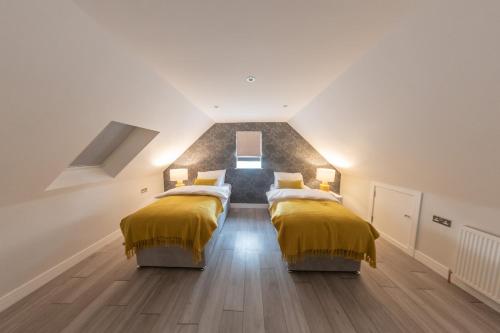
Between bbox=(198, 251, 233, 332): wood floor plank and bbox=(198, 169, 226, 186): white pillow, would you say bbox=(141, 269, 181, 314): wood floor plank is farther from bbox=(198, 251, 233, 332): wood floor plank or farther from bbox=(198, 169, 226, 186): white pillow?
bbox=(198, 169, 226, 186): white pillow

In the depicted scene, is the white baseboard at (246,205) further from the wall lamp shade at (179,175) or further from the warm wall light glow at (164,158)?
the warm wall light glow at (164,158)

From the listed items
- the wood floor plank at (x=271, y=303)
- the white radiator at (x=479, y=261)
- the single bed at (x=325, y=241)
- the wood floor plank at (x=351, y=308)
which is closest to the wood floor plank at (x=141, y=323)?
the wood floor plank at (x=271, y=303)


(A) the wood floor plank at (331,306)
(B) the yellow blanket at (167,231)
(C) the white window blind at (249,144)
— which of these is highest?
(C) the white window blind at (249,144)

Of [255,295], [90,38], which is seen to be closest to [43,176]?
[90,38]

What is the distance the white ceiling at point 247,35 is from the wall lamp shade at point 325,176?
240 centimetres

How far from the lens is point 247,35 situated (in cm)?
134

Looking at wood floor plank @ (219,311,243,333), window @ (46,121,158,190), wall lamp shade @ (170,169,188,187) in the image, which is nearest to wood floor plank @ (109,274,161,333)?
wood floor plank @ (219,311,243,333)

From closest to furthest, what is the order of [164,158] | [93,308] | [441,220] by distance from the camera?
1. [93,308]
2. [441,220]
3. [164,158]

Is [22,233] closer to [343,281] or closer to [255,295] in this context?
[255,295]

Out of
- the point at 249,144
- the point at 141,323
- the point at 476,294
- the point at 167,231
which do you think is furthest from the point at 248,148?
the point at 476,294

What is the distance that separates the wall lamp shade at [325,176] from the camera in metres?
4.14

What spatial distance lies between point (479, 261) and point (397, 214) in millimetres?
1063

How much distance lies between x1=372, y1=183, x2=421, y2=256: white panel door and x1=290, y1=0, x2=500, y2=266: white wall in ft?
0.36

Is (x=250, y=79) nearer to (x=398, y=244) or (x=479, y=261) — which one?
(x=479, y=261)
